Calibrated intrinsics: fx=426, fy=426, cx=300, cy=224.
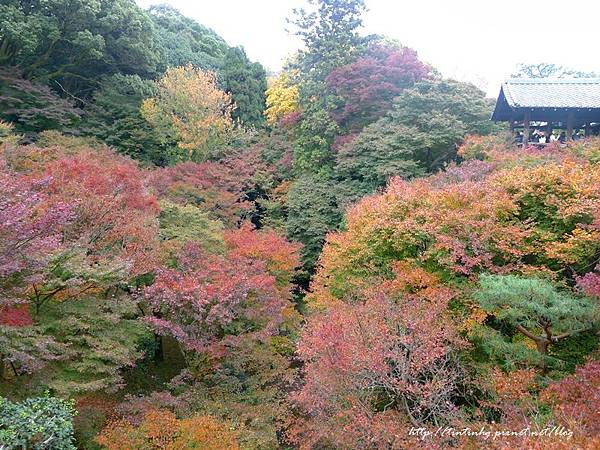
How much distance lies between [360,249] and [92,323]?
6.93 meters

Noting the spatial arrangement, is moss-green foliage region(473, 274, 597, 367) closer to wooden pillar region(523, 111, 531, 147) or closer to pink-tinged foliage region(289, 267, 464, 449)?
pink-tinged foliage region(289, 267, 464, 449)

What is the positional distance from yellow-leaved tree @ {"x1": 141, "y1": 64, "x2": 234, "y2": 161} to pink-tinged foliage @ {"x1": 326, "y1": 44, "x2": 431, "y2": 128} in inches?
262

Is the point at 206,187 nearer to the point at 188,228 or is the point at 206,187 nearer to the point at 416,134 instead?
the point at 188,228

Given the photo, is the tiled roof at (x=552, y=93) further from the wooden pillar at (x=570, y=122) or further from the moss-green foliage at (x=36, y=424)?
the moss-green foliage at (x=36, y=424)

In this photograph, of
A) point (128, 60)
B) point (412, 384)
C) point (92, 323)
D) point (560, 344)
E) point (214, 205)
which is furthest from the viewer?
point (128, 60)

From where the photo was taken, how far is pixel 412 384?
796 centimetres

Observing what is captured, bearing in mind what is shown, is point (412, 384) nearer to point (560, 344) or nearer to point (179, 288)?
point (560, 344)

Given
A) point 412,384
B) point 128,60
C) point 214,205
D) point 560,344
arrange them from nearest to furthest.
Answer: point 412,384, point 560,344, point 214,205, point 128,60

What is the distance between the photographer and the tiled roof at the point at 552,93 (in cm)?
1502

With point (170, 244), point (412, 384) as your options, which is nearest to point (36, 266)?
point (170, 244)

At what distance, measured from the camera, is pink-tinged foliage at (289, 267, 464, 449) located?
7.70 meters

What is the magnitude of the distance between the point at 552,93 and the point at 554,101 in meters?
0.63

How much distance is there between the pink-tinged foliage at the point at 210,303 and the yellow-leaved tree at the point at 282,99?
16.3 meters

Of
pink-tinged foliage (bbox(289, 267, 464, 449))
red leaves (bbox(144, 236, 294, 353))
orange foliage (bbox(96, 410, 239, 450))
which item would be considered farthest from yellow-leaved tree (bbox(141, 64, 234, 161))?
pink-tinged foliage (bbox(289, 267, 464, 449))
